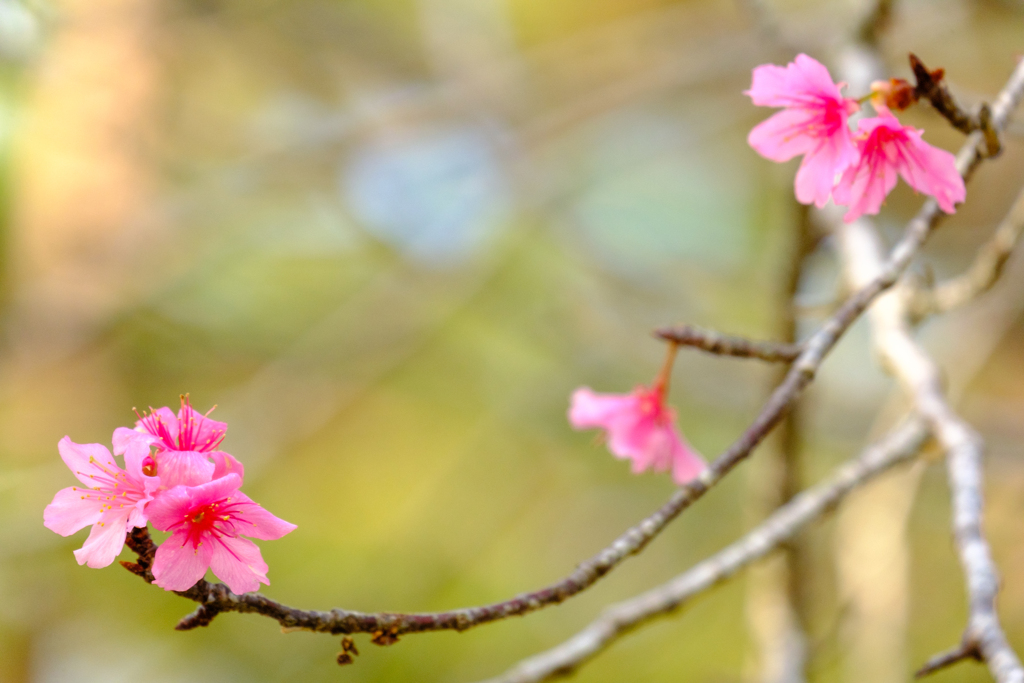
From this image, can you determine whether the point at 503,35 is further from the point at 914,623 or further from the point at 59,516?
the point at 59,516

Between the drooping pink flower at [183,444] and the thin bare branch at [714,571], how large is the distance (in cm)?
39

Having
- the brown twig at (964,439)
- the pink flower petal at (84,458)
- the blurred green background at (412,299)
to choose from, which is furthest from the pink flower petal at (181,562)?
the blurred green background at (412,299)

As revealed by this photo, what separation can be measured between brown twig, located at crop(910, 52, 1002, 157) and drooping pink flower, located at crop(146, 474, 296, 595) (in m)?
0.64

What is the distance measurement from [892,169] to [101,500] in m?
0.78

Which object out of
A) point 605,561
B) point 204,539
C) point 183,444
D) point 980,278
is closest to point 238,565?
point 204,539

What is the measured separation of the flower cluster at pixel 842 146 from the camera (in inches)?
31.4

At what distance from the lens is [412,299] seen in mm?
3031

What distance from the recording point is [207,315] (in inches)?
158

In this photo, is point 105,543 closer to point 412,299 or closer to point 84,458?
point 84,458

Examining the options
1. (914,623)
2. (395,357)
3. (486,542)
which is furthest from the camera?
(486,542)

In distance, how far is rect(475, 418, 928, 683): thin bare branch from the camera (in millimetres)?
919

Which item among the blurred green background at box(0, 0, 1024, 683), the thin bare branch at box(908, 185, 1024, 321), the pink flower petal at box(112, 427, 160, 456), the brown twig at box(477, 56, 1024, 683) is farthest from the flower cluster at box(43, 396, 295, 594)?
the blurred green background at box(0, 0, 1024, 683)

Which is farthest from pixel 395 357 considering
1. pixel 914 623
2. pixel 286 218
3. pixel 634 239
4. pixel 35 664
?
pixel 914 623

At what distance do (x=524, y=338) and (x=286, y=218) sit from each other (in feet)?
4.38
